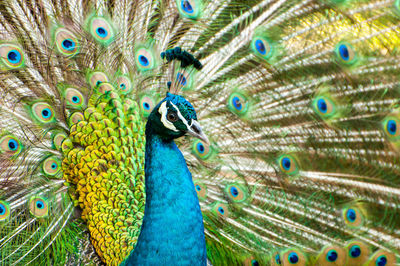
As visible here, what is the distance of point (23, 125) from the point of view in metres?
1.78

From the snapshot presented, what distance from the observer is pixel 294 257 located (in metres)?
1.71

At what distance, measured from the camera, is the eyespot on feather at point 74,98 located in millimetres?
1844

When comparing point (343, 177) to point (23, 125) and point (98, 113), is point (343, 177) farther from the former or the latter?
point (23, 125)

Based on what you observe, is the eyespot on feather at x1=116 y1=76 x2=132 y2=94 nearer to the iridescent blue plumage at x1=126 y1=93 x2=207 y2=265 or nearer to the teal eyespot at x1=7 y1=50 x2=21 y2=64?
the teal eyespot at x1=7 y1=50 x2=21 y2=64

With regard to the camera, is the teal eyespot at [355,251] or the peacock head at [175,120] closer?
the peacock head at [175,120]

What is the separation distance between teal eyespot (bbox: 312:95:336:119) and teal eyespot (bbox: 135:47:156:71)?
28.0 inches

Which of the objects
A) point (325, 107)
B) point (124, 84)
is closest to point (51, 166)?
point (124, 84)

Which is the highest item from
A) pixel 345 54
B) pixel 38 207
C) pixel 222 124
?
pixel 345 54

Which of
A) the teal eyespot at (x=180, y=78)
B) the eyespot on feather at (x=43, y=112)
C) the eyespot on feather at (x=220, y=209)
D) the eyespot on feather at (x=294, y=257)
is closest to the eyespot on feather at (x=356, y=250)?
the eyespot on feather at (x=294, y=257)

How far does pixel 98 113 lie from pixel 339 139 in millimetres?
1019

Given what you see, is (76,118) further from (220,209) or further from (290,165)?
(290,165)

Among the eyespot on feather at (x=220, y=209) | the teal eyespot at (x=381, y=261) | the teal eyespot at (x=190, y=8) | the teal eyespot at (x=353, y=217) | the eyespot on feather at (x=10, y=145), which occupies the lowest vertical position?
the teal eyespot at (x=381, y=261)

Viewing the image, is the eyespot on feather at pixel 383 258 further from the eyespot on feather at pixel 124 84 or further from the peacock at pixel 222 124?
the eyespot on feather at pixel 124 84

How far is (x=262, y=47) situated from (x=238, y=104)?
255mm
